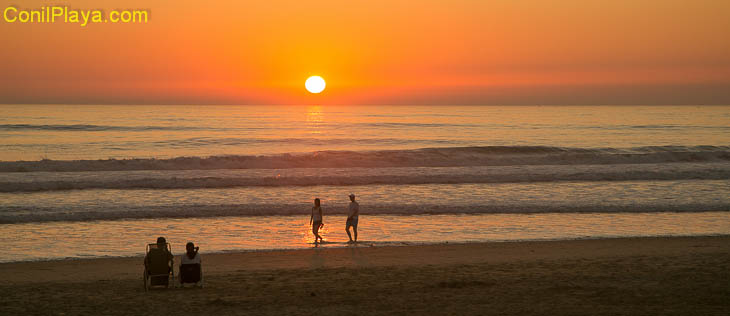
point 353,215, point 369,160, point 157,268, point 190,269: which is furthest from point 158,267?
point 369,160

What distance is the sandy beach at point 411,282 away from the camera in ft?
30.6

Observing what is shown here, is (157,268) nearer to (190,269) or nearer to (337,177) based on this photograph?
(190,269)

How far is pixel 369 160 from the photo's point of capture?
129ft

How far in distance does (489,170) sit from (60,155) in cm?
2900

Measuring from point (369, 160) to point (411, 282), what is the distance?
2842cm

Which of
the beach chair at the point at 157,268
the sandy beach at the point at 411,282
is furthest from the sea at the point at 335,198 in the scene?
the beach chair at the point at 157,268

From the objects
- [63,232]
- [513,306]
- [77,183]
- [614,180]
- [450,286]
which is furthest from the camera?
[614,180]

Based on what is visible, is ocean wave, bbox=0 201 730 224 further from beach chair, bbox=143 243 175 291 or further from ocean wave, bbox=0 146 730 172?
ocean wave, bbox=0 146 730 172

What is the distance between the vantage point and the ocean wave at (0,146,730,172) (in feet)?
112

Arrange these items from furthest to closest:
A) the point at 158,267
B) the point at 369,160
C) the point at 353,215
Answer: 1. the point at 369,160
2. the point at 353,215
3. the point at 158,267

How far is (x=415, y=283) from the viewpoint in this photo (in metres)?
11.0

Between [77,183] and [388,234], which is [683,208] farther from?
[77,183]

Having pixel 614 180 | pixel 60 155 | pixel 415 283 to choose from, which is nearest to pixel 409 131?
pixel 60 155

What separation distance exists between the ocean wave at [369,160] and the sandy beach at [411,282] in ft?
73.7
